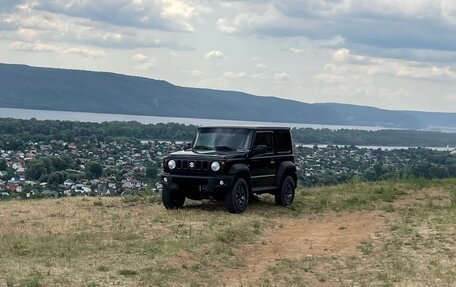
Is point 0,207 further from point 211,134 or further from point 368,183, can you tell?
point 368,183

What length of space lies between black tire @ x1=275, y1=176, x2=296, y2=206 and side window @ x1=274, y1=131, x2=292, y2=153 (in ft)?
2.33

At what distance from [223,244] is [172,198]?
13.0ft

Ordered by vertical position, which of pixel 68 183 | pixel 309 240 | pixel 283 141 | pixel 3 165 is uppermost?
pixel 283 141

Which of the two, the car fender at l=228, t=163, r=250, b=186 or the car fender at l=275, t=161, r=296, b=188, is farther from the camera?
the car fender at l=275, t=161, r=296, b=188

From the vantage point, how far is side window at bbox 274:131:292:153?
50.7 ft

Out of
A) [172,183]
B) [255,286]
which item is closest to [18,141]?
[172,183]

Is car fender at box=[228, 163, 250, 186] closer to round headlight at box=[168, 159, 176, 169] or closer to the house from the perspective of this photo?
round headlight at box=[168, 159, 176, 169]

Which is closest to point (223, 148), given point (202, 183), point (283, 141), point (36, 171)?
point (202, 183)

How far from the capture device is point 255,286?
802 centimetres

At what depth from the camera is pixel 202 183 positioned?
13562 mm

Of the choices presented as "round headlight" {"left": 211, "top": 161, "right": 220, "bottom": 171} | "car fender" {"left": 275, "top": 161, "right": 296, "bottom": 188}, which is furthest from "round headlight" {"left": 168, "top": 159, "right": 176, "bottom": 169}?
"car fender" {"left": 275, "top": 161, "right": 296, "bottom": 188}

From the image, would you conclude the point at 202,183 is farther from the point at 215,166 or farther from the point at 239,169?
the point at 239,169

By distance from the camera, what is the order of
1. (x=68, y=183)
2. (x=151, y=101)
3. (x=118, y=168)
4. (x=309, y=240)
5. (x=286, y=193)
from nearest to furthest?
(x=309, y=240) → (x=286, y=193) → (x=68, y=183) → (x=118, y=168) → (x=151, y=101)

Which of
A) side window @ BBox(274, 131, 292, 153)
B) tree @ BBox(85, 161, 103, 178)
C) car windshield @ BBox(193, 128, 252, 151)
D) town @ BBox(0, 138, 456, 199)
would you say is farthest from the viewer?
tree @ BBox(85, 161, 103, 178)
